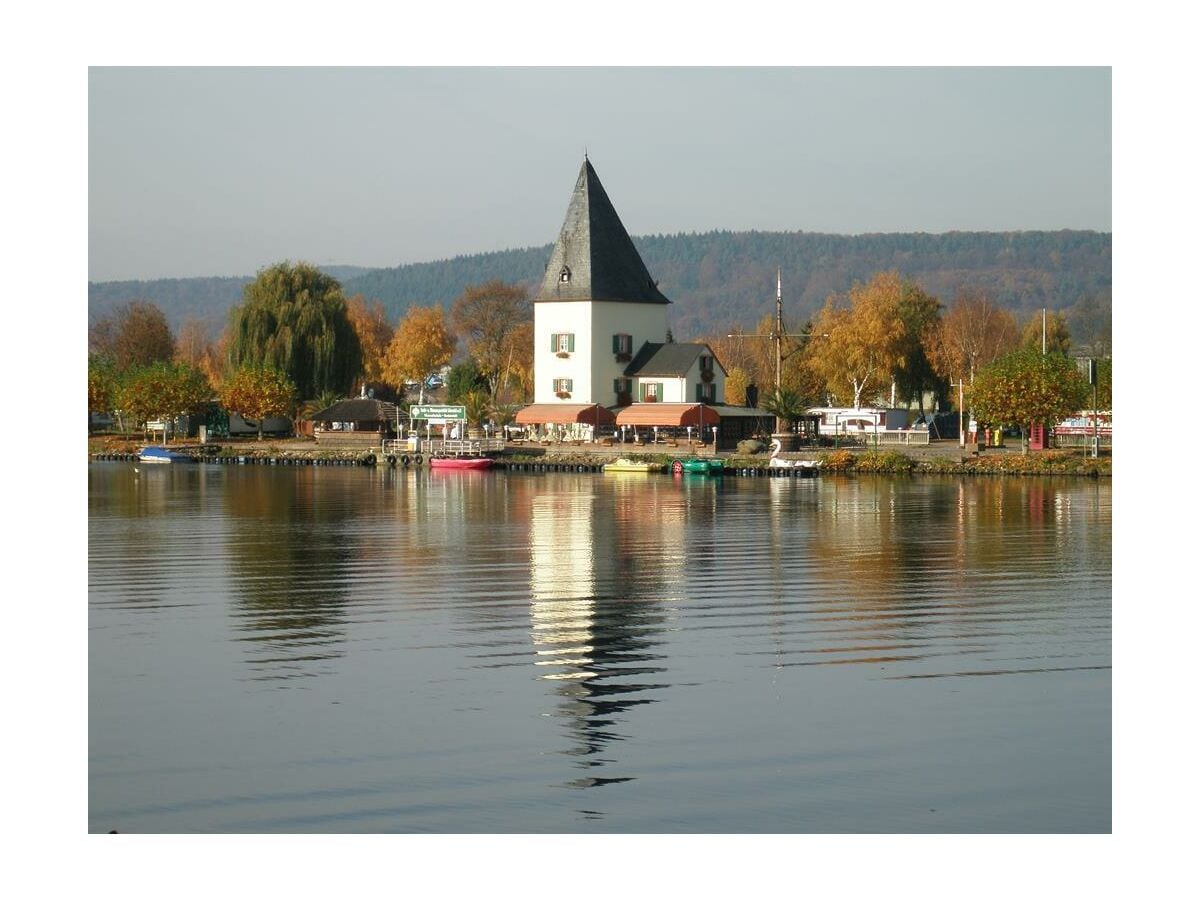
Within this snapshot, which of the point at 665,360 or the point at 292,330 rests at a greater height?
the point at 292,330

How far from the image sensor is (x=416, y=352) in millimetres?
118500

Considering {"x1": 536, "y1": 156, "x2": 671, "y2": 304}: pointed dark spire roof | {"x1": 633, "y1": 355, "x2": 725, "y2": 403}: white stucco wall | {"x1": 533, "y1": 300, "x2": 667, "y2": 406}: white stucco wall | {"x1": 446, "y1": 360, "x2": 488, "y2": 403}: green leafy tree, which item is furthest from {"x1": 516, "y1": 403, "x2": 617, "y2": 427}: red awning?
{"x1": 446, "y1": 360, "x2": 488, "y2": 403}: green leafy tree

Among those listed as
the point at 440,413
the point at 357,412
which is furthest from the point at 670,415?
the point at 357,412

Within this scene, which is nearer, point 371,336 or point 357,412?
point 357,412

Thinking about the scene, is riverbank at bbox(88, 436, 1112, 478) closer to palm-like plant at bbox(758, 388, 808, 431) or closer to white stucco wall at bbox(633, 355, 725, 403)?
white stucco wall at bbox(633, 355, 725, 403)

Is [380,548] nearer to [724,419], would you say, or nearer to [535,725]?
[535,725]

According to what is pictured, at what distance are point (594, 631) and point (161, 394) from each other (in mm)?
65935

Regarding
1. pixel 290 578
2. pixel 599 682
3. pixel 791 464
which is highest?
pixel 791 464

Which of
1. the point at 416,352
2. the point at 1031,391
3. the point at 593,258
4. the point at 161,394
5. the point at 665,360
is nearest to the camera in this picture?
the point at 1031,391

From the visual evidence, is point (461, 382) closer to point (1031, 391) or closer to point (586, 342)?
point (586, 342)

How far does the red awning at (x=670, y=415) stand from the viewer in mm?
75875

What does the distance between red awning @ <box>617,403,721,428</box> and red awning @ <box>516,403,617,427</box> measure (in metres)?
1.37

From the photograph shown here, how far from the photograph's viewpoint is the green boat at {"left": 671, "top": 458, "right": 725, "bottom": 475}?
6519 centimetres

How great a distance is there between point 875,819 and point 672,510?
3198 centimetres
